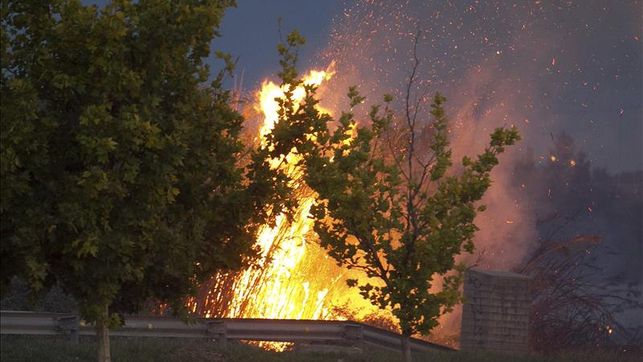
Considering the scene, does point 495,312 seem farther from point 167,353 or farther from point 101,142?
point 101,142

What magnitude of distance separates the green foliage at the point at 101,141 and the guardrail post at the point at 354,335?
24.1 feet

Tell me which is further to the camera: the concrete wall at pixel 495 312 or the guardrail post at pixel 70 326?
the concrete wall at pixel 495 312

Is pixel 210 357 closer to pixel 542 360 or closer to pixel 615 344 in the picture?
pixel 542 360

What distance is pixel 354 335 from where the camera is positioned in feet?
70.2

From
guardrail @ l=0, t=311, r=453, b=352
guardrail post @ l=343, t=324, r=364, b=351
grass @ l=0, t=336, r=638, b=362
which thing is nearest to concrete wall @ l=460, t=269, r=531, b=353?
guardrail @ l=0, t=311, r=453, b=352

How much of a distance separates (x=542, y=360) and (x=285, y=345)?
549 cm

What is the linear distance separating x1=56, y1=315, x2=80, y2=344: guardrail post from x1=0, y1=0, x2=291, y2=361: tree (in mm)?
4994

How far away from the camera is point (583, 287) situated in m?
30.2

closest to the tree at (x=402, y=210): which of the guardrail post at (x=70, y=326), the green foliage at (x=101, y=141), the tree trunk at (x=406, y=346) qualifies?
the tree trunk at (x=406, y=346)

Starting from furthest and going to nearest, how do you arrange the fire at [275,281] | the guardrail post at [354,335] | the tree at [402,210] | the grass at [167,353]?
the fire at [275,281]
the guardrail post at [354,335]
the grass at [167,353]
the tree at [402,210]

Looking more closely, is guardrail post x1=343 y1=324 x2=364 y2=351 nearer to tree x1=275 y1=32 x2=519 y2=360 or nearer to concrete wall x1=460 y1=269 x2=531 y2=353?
concrete wall x1=460 y1=269 x2=531 y2=353

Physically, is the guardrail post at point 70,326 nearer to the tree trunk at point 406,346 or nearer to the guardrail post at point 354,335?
the guardrail post at point 354,335

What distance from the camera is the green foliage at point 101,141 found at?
41.9ft

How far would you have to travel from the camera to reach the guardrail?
63.5ft
